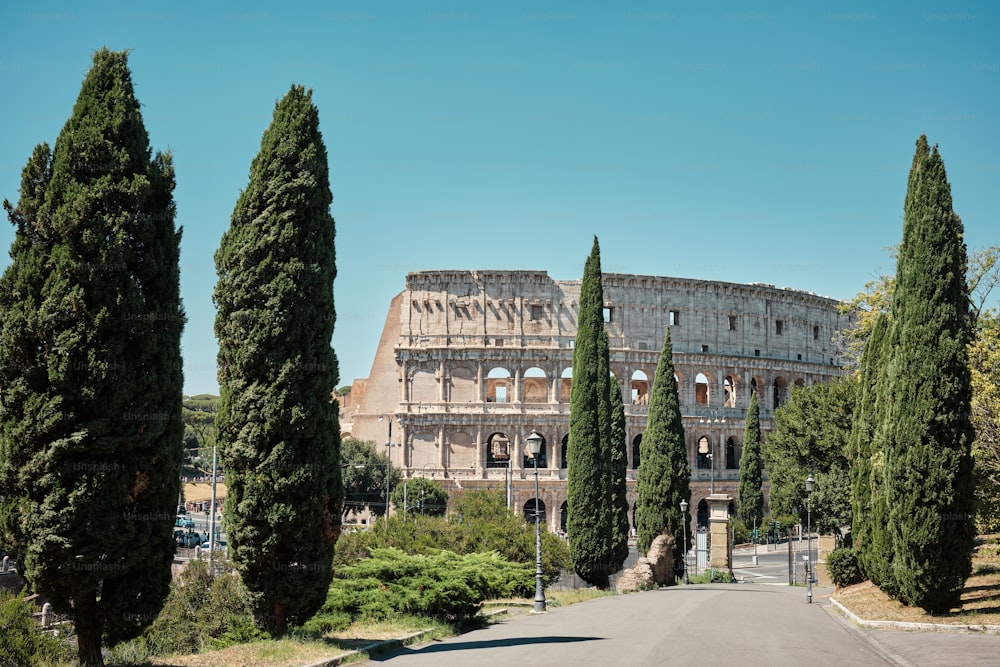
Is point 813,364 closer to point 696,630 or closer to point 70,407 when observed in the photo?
point 696,630

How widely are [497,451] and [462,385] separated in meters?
9.66

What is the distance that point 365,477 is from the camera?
63.8 meters

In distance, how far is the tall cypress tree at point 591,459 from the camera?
32.2 m

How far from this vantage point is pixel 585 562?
32.2 m

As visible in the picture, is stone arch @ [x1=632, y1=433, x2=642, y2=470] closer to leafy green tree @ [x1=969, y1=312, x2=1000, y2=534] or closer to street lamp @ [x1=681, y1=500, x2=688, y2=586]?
street lamp @ [x1=681, y1=500, x2=688, y2=586]

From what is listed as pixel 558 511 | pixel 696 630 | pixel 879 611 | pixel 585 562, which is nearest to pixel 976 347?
pixel 879 611

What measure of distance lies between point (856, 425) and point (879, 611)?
7562 mm

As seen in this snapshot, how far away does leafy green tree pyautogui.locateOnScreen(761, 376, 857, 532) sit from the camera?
36438 millimetres

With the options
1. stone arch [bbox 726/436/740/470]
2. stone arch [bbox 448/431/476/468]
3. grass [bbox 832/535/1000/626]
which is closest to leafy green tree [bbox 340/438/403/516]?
stone arch [bbox 448/431/476/468]

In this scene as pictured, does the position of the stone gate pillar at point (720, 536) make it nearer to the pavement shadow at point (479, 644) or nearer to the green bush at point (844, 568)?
the green bush at point (844, 568)

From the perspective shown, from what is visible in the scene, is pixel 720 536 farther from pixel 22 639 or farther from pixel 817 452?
pixel 22 639

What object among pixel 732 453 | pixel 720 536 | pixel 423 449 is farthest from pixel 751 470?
pixel 720 536

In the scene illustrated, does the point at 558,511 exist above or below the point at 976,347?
below

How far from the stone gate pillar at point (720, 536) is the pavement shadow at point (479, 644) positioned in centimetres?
2460
